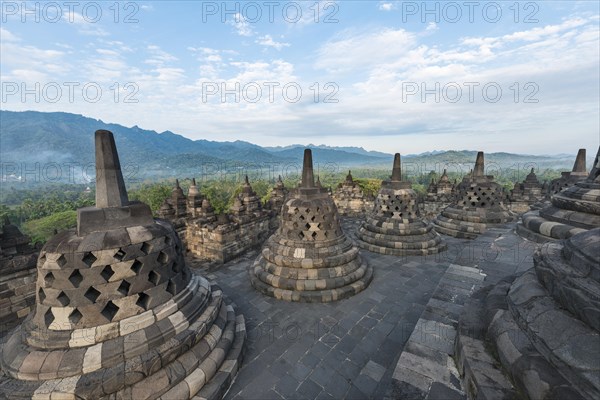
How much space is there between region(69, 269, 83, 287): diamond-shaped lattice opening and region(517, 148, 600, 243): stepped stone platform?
8.80m

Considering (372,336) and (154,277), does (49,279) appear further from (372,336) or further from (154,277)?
(372,336)

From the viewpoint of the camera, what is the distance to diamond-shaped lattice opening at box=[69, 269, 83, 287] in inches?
149

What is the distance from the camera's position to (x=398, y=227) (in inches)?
441

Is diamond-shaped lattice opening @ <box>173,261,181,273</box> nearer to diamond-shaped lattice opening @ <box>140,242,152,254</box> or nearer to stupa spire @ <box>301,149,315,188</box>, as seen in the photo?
diamond-shaped lattice opening @ <box>140,242,152,254</box>

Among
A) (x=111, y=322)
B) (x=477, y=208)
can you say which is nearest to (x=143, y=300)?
(x=111, y=322)

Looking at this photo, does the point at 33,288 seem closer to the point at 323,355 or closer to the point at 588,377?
the point at 323,355

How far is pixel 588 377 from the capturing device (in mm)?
1854

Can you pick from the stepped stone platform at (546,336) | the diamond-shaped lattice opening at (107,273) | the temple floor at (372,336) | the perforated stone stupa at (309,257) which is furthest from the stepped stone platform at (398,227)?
the diamond-shaped lattice opening at (107,273)

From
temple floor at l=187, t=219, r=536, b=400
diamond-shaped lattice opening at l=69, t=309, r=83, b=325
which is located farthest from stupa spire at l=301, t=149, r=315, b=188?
diamond-shaped lattice opening at l=69, t=309, r=83, b=325

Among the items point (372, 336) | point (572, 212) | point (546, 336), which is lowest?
point (372, 336)

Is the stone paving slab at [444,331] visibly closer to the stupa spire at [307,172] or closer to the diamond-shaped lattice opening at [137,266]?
the diamond-shaped lattice opening at [137,266]

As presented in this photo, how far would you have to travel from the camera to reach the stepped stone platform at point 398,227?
425 inches

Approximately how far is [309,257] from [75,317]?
5.54m

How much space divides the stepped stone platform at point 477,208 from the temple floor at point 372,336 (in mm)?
5091
